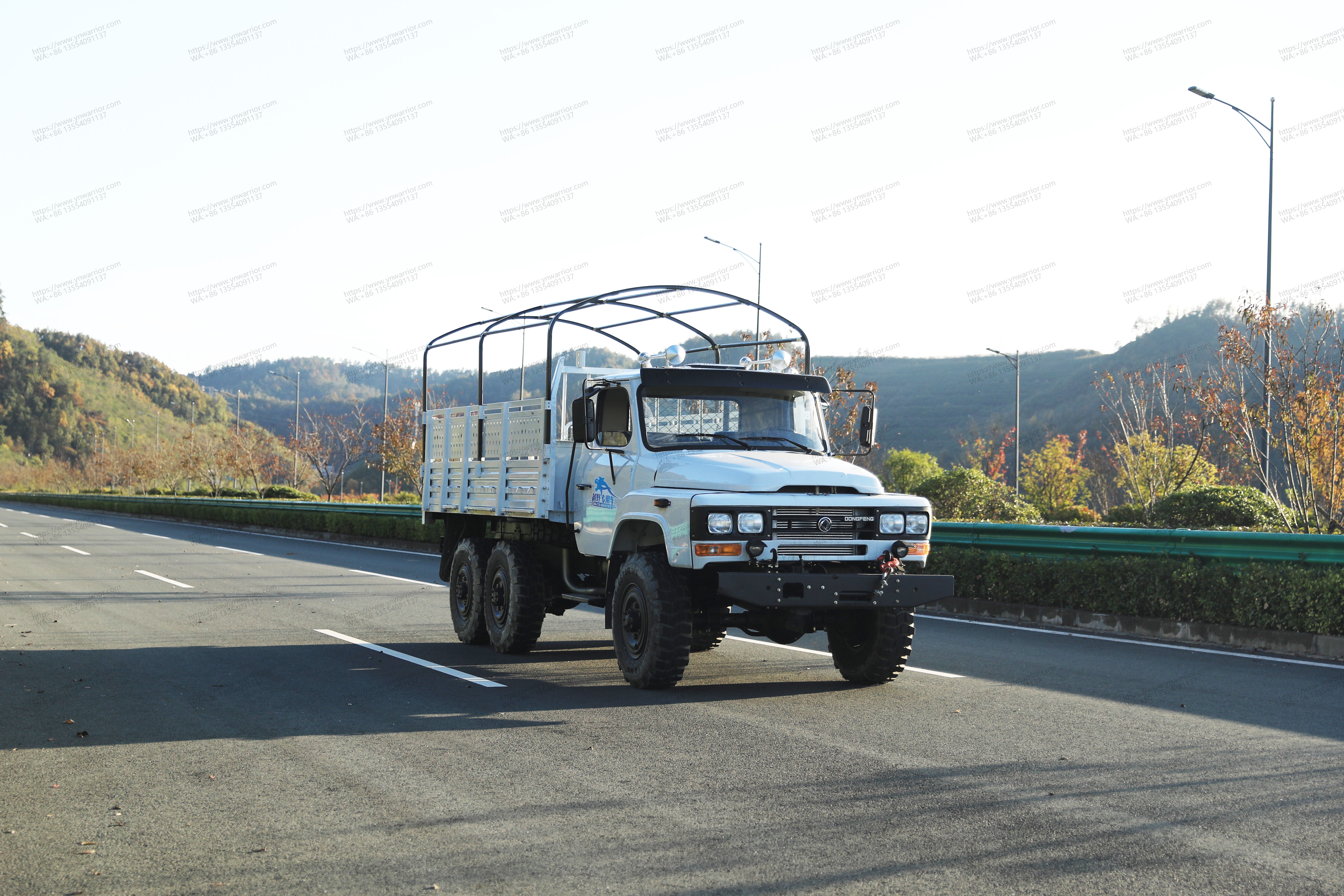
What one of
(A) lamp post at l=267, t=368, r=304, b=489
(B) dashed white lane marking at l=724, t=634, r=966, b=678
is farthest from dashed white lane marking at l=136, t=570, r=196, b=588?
(A) lamp post at l=267, t=368, r=304, b=489

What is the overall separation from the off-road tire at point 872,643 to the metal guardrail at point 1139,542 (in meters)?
5.03

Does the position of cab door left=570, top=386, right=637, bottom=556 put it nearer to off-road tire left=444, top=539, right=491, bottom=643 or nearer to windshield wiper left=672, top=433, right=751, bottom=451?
windshield wiper left=672, top=433, right=751, bottom=451

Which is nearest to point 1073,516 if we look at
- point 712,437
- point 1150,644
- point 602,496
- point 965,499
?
point 965,499

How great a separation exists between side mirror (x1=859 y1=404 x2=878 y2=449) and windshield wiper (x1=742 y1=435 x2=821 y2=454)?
19.0 inches

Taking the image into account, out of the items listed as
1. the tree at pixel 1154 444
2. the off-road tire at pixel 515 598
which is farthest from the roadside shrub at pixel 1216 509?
the off-road tire at pixel 515 598

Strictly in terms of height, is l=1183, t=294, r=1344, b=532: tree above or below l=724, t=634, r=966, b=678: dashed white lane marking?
above

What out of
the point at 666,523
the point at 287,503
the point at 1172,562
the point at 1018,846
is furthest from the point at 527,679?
the point at 287,503

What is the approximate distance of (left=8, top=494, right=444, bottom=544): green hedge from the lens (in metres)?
31.8

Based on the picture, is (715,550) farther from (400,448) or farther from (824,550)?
(400,448)

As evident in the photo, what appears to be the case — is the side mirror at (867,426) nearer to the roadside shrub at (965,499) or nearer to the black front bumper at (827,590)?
the black front bumper at (827,590)

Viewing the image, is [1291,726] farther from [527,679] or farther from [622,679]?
[527,679]

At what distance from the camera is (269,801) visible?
5.96 meters

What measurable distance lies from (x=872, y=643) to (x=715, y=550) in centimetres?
192

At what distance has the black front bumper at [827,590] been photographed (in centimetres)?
821
